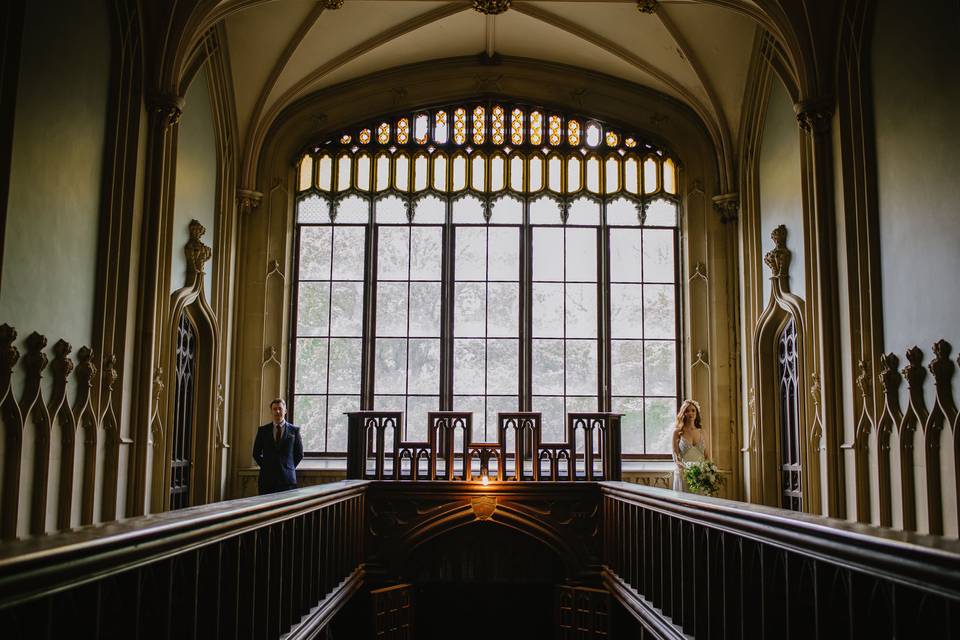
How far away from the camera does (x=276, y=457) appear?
8859mm

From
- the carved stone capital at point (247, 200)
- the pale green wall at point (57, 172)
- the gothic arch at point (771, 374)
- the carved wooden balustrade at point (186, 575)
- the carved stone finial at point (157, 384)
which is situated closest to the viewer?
the carved wooden balustrade at point (186, 575)

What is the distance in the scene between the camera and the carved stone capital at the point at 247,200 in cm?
1080

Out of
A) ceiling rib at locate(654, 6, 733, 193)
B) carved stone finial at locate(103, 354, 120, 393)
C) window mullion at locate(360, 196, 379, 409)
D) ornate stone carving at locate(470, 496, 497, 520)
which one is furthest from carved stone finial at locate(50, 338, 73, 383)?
ceiling rib at locate(654, 6, 733, 193)

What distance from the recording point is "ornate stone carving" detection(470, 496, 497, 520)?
Result: 8188 millimetres

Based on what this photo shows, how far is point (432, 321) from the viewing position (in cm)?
1116

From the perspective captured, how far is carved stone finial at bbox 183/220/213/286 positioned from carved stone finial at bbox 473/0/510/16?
12.3ft

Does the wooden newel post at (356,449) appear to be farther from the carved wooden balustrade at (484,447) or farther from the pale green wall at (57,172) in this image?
the pale green wall at (57,172)

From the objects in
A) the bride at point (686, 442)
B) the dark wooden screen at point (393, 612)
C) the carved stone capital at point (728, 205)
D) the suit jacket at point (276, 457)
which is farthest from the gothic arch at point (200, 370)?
the carved stone capital at point (728, 205)

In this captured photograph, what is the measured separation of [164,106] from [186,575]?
5.41 m

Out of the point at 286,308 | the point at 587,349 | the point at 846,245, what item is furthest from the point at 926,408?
the point at 286,308

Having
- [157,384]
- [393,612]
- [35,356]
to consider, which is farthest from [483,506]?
[35,356]

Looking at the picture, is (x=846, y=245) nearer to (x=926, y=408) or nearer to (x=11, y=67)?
(x=926, y=408)

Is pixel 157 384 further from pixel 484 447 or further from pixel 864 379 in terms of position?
pixel 864 379

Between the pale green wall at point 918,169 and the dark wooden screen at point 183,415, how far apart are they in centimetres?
645
